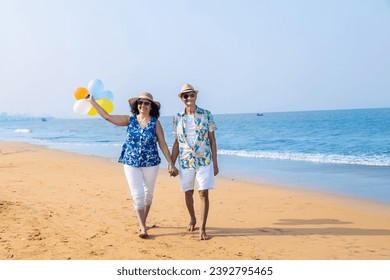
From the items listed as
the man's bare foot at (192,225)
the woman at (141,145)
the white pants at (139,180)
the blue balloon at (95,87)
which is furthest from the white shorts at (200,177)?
the blue balloon at (95,87)

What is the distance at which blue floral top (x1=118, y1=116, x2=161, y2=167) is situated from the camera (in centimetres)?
488

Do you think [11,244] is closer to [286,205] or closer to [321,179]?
[286,205]

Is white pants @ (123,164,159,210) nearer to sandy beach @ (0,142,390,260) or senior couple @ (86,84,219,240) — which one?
senior couple @ (86,84,219,240)

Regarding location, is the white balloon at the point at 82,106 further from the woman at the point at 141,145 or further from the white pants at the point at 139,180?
the white pants at the point at 139,180

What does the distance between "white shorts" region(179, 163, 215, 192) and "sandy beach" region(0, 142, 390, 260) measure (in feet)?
2.19

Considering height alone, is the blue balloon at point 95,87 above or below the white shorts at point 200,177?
above

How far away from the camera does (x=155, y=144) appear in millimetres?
4980

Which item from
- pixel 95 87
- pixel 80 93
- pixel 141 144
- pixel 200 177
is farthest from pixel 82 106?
pixel 200 177

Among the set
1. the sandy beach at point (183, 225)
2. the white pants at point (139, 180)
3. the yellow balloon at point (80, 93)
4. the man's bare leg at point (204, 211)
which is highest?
the yellow balloon at point (80, 93)

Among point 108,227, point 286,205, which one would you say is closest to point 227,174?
point 286,205

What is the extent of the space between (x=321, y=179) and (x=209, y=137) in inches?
232

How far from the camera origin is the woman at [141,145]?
4.88 metres

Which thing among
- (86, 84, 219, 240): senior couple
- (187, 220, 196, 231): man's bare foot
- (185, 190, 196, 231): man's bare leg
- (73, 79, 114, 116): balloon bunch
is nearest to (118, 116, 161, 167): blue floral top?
(86, 84, 219, 240): senior couple
